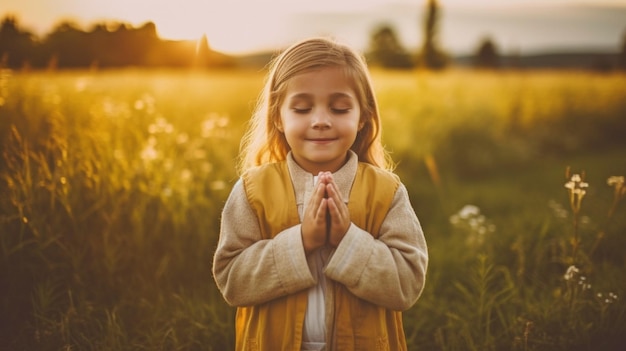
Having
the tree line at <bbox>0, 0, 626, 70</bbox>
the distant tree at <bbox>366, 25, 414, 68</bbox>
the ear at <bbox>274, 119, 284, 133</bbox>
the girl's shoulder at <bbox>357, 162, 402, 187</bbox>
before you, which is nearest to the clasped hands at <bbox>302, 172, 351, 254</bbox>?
the girl's shoulder at <bbox>357, 162, 402, 187</bbox>

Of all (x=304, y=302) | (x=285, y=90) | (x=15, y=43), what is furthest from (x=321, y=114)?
(x=15, y=43)

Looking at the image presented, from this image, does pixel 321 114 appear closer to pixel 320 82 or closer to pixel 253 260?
pixel 320 82

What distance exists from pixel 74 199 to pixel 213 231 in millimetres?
971

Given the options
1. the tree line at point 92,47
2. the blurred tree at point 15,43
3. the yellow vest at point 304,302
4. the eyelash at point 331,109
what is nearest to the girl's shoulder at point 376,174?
the yellow vest at point 304,302

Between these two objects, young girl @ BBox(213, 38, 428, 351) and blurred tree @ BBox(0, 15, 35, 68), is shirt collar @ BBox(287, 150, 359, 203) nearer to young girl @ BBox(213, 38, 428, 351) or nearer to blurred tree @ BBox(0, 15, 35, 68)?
young girl @ BBox(213, 38, 428, 351)

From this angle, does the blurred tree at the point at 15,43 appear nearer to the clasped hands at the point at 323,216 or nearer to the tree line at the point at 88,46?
the tree line at the point at 88,46

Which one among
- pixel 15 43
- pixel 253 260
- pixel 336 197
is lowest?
pixel 253 260

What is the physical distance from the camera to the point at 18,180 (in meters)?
3.10

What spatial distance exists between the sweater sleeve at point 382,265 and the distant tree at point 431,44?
33.9m

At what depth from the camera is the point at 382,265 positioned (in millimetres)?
1654

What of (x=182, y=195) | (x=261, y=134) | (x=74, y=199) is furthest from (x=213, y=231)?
(x=261, y=134)

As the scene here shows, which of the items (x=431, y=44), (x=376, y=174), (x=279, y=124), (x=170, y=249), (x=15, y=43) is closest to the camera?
(x=376, y=174)

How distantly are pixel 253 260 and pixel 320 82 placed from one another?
2.19 feet

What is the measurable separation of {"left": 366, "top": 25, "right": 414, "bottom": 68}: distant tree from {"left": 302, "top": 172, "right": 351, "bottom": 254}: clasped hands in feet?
176
